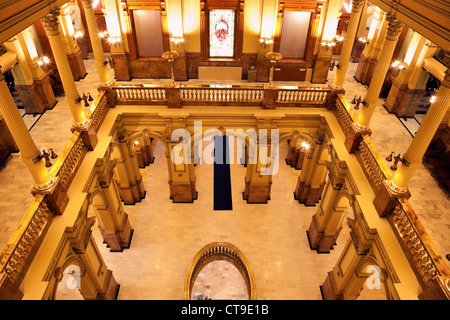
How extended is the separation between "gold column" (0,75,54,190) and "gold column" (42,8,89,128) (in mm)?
2614

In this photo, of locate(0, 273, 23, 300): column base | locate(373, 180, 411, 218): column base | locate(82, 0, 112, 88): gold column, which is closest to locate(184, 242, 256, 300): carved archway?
locate(373, 180, 411, 218): column base

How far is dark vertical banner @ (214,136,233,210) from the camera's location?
56.3 feet

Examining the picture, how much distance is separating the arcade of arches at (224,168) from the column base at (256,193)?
0.29 feet

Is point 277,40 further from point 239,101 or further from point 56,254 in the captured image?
point 56,254

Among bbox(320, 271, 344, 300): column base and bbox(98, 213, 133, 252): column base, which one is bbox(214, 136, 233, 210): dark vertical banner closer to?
bbox(98, 213, 133, 252): column base

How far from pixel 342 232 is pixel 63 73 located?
14266 mm

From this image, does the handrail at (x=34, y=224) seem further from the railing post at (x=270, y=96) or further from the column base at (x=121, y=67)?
the railing post at (x=270, y=96)

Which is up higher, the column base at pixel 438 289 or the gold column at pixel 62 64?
the gold column at pixel 62 64

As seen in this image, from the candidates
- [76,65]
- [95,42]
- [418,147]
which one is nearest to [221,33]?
[95,42]

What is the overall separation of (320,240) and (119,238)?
370 inches

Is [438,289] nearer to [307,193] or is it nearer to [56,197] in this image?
[56,197]

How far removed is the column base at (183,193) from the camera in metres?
16.3

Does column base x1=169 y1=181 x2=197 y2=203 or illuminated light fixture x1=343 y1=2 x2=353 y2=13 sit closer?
column base x1=169 y1=181 x2=197 y2=203

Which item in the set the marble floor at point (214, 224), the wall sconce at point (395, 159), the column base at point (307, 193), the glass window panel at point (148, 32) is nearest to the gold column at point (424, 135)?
the wall sconce at point (395, 159)
